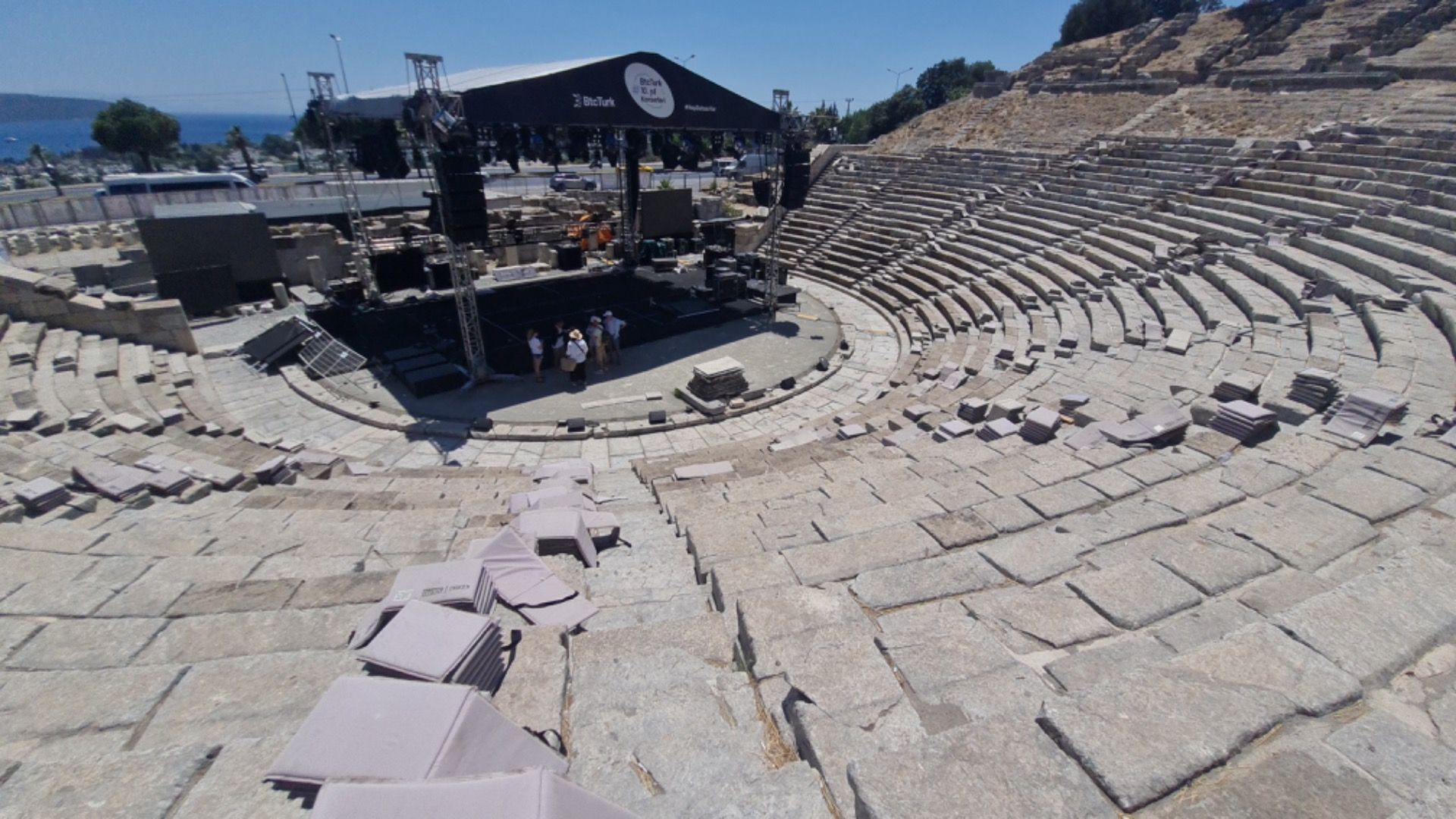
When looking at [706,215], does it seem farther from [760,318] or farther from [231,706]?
[231,706]

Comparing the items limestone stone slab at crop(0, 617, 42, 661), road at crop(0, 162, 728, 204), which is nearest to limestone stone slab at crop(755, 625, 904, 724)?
limestone stone slab at crop(0, 617, 42, 661)

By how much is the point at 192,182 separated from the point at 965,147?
4060 centimetres

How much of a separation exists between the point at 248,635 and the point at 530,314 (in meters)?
16.2

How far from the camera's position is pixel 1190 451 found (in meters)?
6.83

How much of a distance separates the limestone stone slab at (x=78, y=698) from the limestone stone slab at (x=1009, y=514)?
243 inches

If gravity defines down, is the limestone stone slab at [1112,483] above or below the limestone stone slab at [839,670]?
below

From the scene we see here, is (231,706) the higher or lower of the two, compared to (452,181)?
lower

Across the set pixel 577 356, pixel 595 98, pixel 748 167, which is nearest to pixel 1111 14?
pixel 748 167

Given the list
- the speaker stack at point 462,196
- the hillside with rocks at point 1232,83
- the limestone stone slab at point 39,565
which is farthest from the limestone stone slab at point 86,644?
the hillside with rocks at point 1232,83

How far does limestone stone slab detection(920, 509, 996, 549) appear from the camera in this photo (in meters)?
5.34

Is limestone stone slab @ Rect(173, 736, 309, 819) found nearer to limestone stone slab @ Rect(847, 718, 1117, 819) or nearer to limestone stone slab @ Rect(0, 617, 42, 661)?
limestone stone slab @ Rect(847, 718, 1117, 819)

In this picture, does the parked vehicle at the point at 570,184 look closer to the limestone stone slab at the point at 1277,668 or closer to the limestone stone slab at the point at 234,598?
the limestone stone slab at the point at 234,598

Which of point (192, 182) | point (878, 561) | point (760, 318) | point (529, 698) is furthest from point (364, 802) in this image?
point (192, 182)

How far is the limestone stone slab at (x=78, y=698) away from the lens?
139 inches
